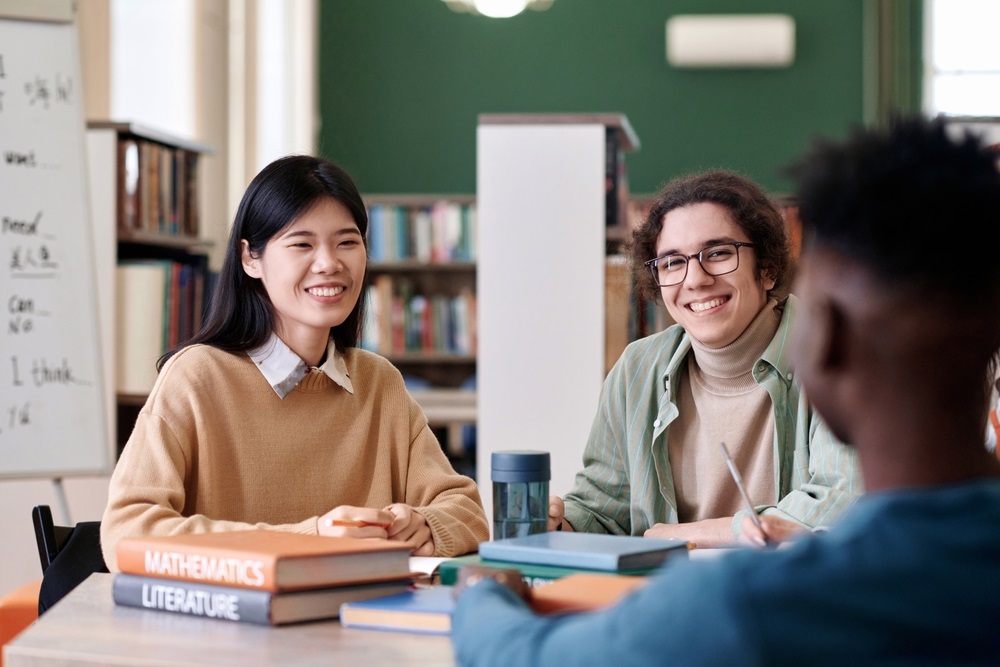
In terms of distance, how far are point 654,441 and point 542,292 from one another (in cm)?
178

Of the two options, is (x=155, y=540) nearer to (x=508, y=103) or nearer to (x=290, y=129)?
(x=290, y=129)

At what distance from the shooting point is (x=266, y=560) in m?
0.98

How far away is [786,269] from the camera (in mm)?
1934

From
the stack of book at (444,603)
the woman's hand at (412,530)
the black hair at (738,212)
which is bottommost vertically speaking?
the woman's hand at (412,530)

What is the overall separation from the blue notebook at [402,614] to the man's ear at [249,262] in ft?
A: 2.67

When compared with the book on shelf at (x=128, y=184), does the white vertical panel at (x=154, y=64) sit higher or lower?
higher

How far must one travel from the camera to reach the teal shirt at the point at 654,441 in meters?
1.71

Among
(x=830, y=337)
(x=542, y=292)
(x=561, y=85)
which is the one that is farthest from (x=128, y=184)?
(x=561, y=85)

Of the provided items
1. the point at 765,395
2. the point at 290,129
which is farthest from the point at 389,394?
the point at 290,129

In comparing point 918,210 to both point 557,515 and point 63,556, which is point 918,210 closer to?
point 557,515

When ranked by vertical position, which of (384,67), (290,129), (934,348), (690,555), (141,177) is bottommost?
(690,555)

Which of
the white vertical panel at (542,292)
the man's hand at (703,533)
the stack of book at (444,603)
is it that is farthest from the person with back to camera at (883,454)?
the white vertical panel at (542,292)

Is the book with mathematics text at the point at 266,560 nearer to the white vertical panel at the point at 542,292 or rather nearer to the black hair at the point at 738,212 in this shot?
the black hair at the point at 738,212

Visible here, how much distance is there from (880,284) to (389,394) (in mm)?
1213
